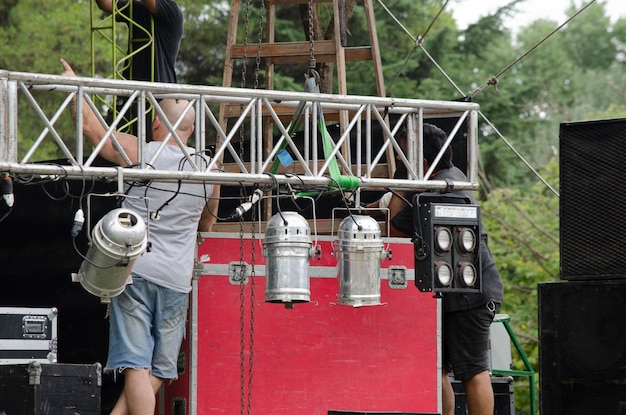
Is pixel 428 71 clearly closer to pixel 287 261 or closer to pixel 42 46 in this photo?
pixel 42 46

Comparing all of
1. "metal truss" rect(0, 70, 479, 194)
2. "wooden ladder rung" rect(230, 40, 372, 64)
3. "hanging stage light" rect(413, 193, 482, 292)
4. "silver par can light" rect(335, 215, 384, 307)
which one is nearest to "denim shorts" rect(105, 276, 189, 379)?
"metal truss" rect(0, 70, 479, 194)

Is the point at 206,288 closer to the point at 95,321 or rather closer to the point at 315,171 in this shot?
the point at 315,171

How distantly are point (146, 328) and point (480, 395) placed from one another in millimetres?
1738

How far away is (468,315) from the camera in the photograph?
233 inches

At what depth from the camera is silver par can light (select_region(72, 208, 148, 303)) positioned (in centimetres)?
502

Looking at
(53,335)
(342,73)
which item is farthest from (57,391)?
(342,73)

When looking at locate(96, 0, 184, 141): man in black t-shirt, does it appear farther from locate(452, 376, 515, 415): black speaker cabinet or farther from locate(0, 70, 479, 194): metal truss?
locate(452, 376, 515, 415): black speaker cabinet

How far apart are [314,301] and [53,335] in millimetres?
1368

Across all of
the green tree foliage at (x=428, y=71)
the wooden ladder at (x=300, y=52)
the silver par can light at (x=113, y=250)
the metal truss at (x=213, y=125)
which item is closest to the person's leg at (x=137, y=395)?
the silver par can light at (x=113, y=250)

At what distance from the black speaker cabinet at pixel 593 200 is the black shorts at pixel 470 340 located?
2.19 ft

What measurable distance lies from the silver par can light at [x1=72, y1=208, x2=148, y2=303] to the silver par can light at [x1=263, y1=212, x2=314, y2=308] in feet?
2.23

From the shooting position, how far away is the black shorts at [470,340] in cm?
584

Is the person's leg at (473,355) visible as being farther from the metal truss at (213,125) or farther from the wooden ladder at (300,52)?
the wooden ladder at (300,52)

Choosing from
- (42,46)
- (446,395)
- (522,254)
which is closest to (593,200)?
(446,395)
